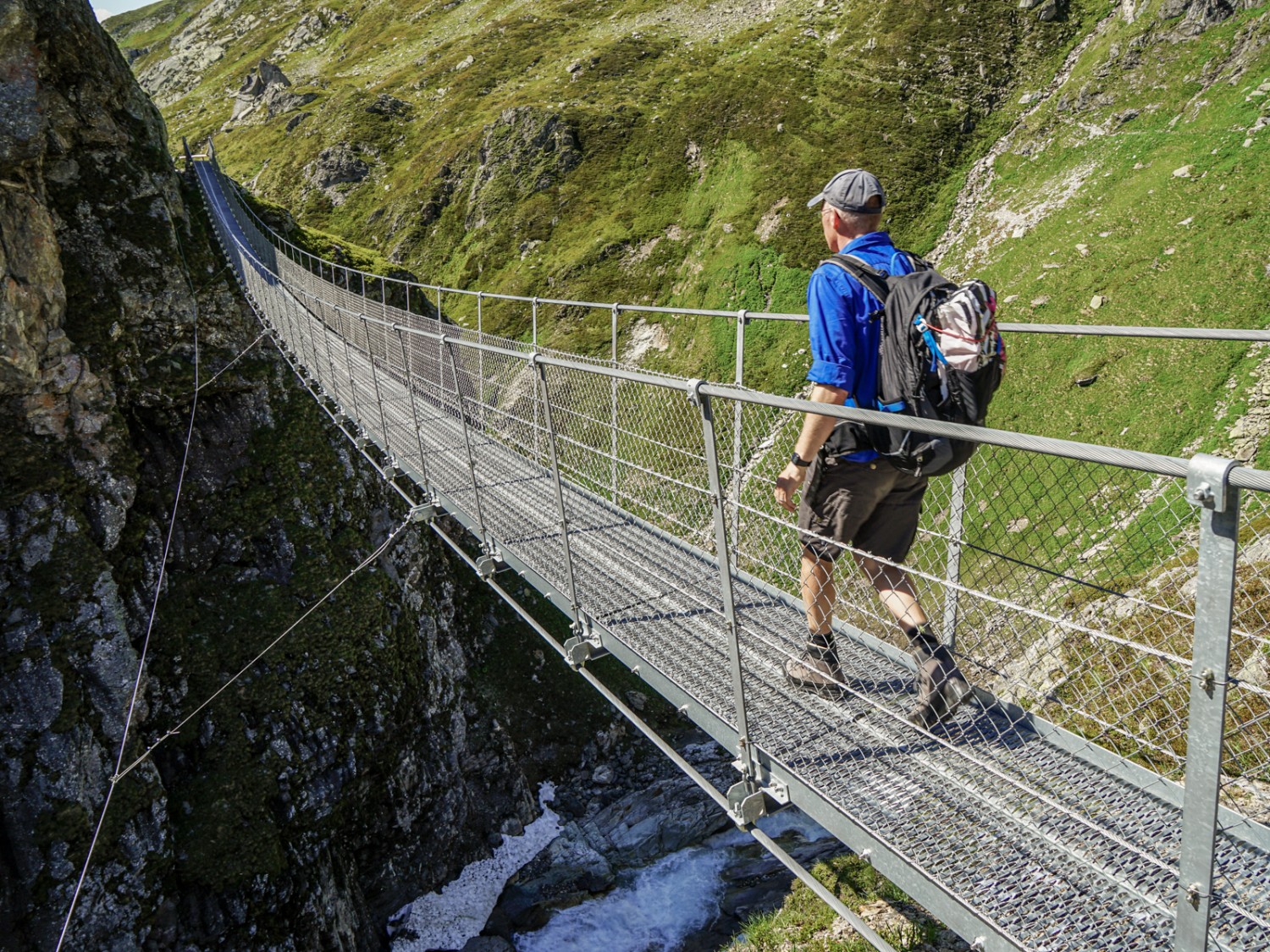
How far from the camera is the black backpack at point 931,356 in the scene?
2.67 m

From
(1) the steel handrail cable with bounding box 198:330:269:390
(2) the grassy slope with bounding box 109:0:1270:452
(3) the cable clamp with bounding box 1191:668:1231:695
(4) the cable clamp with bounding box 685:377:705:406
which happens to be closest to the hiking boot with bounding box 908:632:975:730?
(4) the cable clamp with bounding box 685:377:705:406

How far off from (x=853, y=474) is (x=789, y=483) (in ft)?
0.84

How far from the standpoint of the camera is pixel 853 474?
10.5ft

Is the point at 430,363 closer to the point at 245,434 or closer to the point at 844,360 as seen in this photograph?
the point at 245,434

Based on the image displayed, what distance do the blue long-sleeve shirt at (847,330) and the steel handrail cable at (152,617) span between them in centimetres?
1130

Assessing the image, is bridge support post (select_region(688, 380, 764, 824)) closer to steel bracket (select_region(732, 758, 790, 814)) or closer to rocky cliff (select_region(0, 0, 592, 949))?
steel bracket (select_region(732, 758, 790, 814))

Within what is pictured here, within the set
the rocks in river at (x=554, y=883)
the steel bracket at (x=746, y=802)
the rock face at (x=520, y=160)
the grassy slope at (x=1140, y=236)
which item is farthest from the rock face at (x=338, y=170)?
the steel bracket at (x=746, y=802)

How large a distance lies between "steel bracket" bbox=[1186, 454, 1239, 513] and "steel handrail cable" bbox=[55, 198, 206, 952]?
12373 mm

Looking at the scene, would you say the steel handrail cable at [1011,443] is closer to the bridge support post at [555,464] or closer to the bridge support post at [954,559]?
the bridge support post at [954,559]

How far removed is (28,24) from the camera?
536 inches

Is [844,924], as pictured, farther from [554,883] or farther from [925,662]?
[554,883]

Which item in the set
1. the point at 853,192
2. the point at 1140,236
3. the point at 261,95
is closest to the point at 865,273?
the point at 853,192

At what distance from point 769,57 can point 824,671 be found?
37.4 m

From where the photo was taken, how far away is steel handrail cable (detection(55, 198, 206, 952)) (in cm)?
1121
